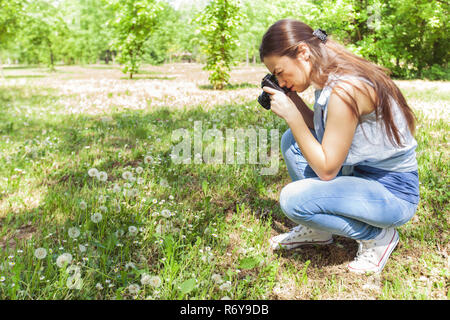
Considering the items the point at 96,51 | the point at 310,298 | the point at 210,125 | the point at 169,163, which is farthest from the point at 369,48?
the point at 96,51

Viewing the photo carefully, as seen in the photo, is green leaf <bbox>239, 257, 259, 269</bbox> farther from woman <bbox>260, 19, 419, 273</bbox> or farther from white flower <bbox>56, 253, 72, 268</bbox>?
white flower <bbox>56, 253, 72, 268</bbox>

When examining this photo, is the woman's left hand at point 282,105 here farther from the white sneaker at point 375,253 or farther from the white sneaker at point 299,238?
the white sneaker at point 375,253

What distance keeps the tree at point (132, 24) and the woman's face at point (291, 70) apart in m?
16.7

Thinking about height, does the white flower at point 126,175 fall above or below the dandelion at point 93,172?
below

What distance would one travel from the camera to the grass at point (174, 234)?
2.15m

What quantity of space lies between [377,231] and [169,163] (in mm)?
2618

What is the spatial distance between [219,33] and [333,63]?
10307 mm

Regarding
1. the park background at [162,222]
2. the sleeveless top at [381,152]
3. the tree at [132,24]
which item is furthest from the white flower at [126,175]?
the tree at [132,24]

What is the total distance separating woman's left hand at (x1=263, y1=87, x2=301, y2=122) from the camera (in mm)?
2332

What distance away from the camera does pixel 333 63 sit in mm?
2238

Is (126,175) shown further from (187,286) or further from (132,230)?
(187,286)

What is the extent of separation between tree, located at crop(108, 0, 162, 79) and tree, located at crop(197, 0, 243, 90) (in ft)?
22.6

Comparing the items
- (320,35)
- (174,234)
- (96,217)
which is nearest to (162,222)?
(174,234)
